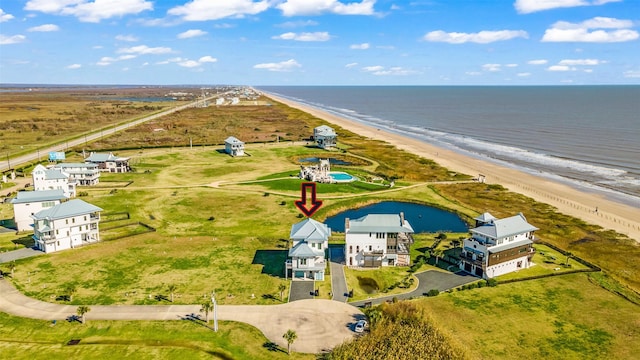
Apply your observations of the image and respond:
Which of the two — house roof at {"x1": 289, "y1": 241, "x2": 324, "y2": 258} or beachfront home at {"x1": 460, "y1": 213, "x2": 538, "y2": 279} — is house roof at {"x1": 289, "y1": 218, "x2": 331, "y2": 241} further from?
beachfront home at {"x1": 460, "y1": 213, "x2": 538, "y2": 279}

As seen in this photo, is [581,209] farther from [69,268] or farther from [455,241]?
[69,268]

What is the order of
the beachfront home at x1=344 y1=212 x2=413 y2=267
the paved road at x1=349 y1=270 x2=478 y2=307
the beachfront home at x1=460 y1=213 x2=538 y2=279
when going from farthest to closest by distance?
the beachfront home at x1=344 y1=212 x2=413 y2=267
the beachfront home at x1=460 y1=213 x2=538 y2=279
the paved road at x1=349 y1=270 x2=478 y2=307

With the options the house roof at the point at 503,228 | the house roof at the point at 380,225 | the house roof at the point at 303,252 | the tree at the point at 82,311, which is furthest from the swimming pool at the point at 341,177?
the tree at the point at 82,311

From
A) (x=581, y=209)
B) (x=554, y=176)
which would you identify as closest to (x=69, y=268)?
A: (x=581, y=209)

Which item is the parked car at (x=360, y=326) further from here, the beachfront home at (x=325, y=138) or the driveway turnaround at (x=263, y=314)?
Answer: the beachfront home at (x=325, y=138)

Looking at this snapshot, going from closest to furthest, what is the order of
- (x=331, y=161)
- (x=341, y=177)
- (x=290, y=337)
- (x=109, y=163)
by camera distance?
(x=290, y=337), (x=341, y=177), (x=109, y=163), (x=331, y=161)

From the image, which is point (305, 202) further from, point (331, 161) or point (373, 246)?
point (331, 161)

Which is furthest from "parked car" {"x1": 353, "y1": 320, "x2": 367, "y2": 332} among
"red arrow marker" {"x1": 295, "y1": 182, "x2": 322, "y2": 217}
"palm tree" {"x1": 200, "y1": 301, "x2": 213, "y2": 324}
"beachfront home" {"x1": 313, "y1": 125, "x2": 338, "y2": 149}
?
"beachfront home" {"x1": 313, "y1": 125, "x2": 338, "y2": 149}

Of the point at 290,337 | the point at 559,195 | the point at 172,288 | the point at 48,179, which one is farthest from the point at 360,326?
the point at 559,195
